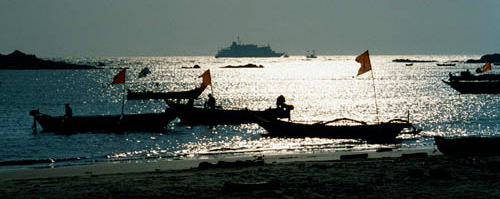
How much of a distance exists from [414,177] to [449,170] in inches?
69.5

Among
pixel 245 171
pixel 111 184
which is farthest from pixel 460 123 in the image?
pixel 111 184

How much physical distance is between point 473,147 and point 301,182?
8.94m

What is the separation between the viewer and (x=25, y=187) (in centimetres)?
1775

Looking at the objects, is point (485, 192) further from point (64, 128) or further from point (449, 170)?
point (64, 128)

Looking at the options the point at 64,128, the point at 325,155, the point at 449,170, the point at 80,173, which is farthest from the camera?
the point at 64,128

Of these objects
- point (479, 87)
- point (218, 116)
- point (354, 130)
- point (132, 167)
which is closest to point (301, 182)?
point (132, 167)

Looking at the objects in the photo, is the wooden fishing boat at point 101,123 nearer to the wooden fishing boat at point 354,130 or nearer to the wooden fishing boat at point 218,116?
the wooden fishing boat at point 218,116

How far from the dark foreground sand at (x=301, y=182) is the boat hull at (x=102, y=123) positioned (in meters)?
17.6

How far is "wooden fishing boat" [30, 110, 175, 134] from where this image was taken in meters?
39.8

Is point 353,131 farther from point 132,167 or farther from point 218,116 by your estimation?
point 132,167

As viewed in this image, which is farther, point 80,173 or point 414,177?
point 80,173

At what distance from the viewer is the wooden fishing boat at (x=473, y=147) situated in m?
23.4

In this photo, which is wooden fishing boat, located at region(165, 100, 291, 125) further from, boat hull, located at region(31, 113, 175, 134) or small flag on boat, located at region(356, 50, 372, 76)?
small flag on boat, located at region(356, 50, 372, 76)

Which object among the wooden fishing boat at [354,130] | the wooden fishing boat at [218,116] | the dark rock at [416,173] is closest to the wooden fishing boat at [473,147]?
the dark rock at [416,173]
